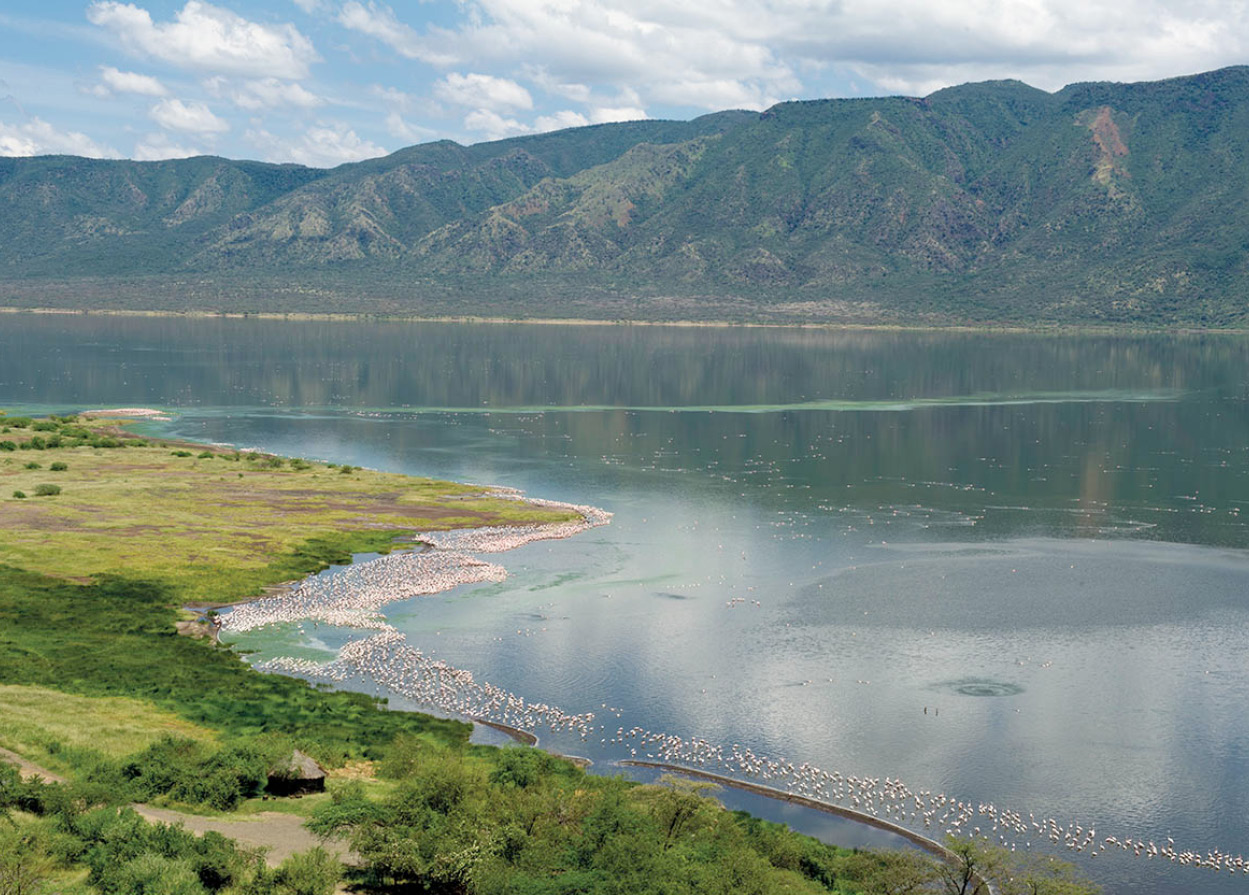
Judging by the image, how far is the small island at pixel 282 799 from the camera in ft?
110

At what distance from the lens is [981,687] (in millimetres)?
59688

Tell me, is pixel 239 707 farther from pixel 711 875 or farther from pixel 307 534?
pixel 307 534

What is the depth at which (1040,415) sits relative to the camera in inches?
7210

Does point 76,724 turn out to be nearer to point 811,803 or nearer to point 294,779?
point 294,779

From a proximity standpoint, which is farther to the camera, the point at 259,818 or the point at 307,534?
the point at 307,534

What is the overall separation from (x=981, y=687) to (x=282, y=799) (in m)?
35.5

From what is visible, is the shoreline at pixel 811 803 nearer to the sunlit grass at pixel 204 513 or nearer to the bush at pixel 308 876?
the bush at pixel 308 876

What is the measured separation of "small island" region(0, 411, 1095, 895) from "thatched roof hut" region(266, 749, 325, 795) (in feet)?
0.22

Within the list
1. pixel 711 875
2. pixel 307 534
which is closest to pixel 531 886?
pixel 711 875

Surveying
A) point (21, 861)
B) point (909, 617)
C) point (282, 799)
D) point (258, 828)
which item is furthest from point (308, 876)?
point (909, 617)

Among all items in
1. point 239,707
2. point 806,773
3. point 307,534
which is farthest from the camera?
point 307,534

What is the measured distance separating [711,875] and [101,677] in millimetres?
34971

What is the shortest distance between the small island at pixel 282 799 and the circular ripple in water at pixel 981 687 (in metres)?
18.5

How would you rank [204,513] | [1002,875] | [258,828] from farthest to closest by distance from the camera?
[204,513] < [258,828] < [1002,875]
